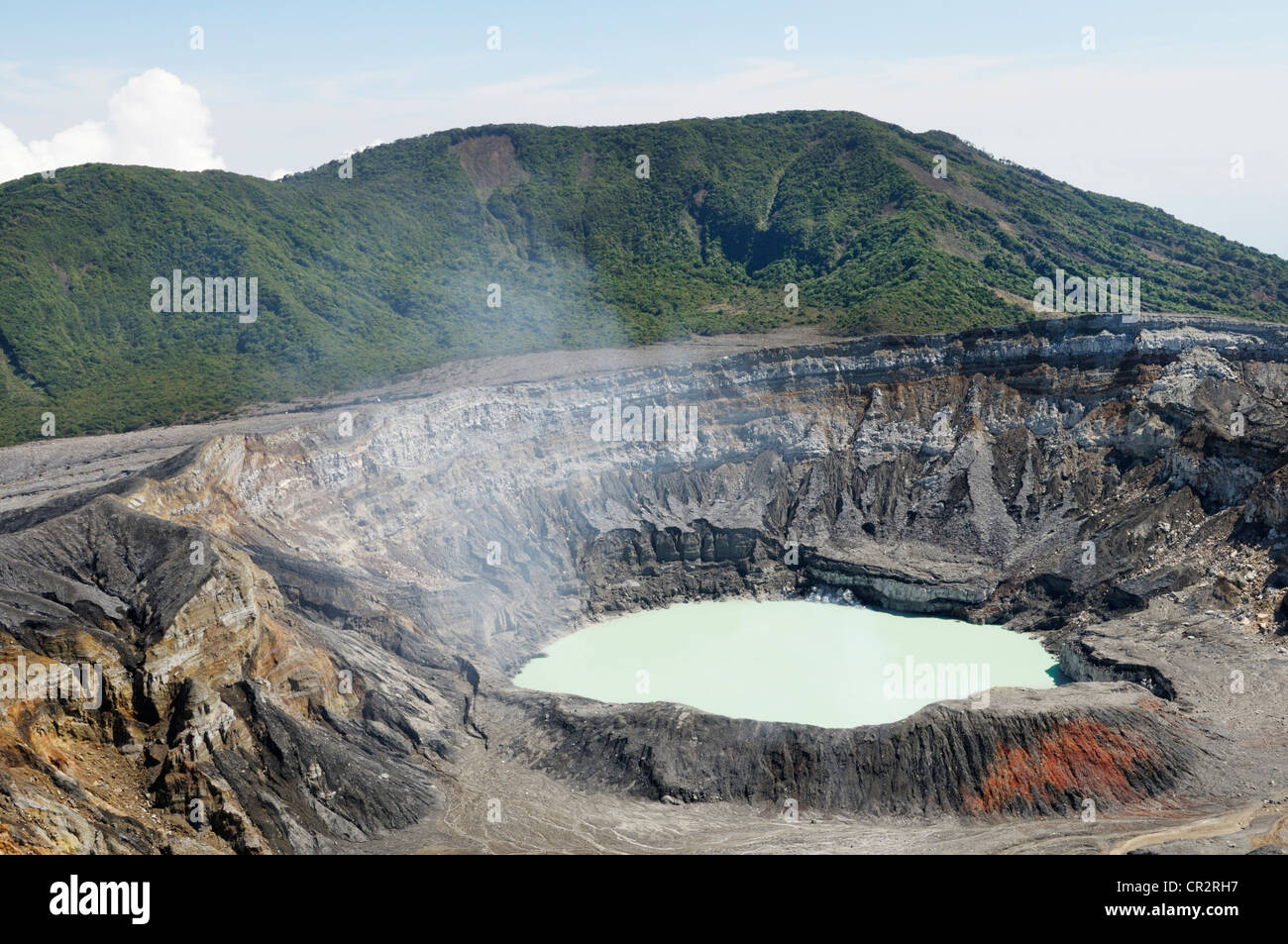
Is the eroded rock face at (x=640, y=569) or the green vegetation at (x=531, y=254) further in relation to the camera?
the green vegetation at (x=531, y=254)

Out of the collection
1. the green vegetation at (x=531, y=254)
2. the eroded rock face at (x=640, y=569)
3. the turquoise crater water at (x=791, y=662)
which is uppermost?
the green vegetation at (x=531, y=254)

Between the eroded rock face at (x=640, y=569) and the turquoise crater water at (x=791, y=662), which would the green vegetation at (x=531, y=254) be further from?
the turquoise crater water at (x=791, y=662)

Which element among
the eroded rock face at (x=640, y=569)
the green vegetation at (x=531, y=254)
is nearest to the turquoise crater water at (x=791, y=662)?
the eroded rock face at (x=640, y=569)

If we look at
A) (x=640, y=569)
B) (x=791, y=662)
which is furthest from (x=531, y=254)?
(x=791, y=662)

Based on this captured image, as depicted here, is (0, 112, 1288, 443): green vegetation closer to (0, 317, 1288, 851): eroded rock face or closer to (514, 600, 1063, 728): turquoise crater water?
(0, 317, 1288, 851): eroded rock face

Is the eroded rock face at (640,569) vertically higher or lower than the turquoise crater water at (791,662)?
higher

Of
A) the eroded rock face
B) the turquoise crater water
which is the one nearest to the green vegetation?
the eroded rock face
